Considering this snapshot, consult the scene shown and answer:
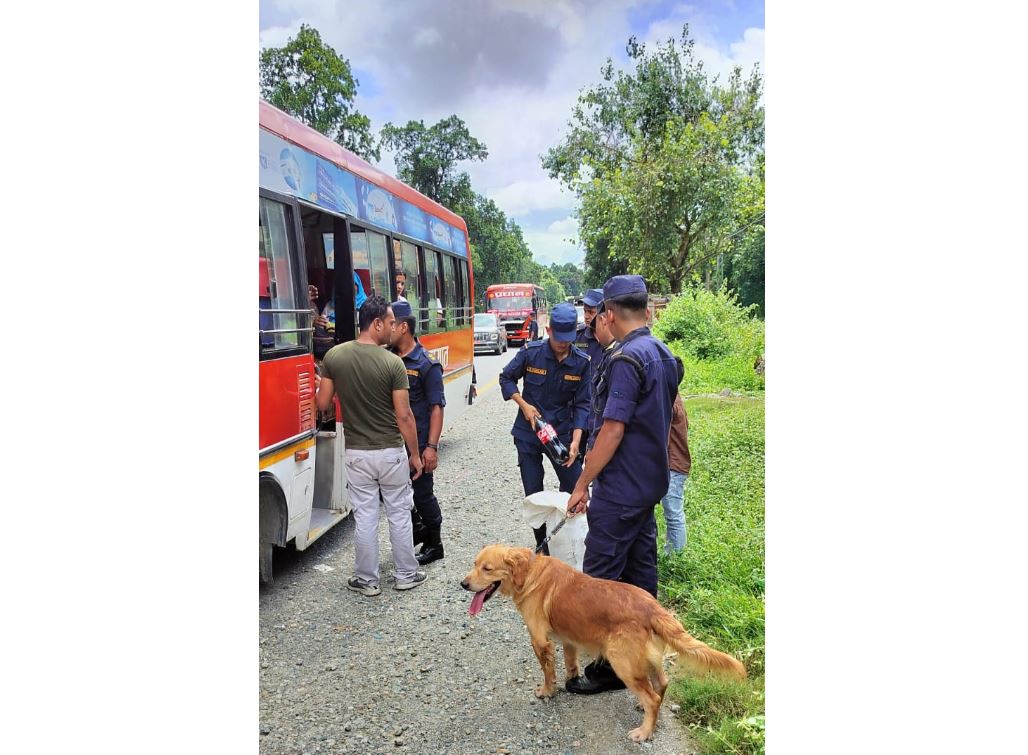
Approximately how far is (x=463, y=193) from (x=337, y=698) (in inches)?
91.3

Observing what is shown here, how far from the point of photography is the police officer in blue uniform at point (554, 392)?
14.0ft

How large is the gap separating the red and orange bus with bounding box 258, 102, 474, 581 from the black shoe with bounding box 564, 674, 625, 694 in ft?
5.22

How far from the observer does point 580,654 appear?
2.86 metres

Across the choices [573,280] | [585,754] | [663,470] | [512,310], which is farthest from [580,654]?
[512,310]

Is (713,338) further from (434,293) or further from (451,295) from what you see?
(451,295)

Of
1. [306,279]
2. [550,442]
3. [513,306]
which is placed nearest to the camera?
[306,279]

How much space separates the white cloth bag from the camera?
Answer: 3.33m

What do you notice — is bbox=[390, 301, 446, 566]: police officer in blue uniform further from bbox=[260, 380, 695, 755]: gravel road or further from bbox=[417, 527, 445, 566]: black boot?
bbox=[260, 380, 695, 755]: gravel road

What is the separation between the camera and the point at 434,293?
278 inches

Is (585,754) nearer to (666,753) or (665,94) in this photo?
(666,753)

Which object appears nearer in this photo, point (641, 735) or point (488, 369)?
point (641, 735)

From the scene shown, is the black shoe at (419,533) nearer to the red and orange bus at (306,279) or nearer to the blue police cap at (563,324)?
the red and orange bus at (306,279)

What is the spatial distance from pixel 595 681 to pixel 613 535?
629 mm

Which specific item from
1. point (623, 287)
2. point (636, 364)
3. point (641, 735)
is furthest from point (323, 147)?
point (641, 735)
